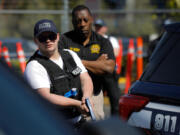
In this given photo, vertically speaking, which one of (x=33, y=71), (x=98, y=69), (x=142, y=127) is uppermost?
(x=33, y=71)

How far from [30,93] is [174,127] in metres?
1.52

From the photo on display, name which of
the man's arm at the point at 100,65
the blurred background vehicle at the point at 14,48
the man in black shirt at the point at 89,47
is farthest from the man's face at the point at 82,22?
the blurred background vehicle at the point at 14,48

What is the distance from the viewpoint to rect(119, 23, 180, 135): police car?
2697 mm

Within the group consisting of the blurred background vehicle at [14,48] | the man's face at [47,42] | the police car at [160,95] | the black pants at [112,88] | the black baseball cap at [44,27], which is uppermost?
the black baseball cap at [44,27]

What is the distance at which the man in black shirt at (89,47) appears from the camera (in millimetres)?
3736

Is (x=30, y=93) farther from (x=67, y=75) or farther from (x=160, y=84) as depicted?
(x=160, y=84)

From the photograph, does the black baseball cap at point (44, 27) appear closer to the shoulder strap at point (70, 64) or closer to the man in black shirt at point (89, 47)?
the shoulder strap at point (70, 64)

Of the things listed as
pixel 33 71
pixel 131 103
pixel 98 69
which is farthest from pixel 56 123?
pixel 98 69

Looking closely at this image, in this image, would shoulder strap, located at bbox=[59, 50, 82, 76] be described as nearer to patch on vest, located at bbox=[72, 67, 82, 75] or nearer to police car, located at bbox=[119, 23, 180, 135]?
patch on vest, located at bbox=[72, 67, 82, 75]

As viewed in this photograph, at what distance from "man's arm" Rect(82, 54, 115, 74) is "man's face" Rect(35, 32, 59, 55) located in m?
0.75

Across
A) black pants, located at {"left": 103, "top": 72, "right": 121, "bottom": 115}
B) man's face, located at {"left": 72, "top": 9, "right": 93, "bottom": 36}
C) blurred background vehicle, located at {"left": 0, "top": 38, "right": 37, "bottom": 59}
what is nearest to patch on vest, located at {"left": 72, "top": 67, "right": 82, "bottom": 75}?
man's face, located at {"left": 72, "top": 9, "right": 93, "bottom": 36}

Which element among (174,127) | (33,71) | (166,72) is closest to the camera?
(174,127)

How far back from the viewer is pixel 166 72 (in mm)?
3010

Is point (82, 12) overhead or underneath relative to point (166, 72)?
overhead
